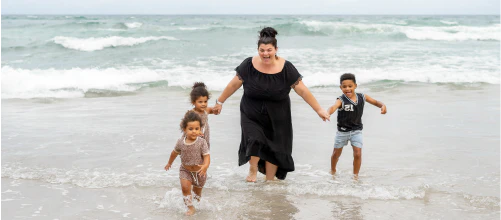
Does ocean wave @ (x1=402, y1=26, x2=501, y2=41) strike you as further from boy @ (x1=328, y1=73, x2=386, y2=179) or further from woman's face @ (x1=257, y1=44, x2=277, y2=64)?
woman's face @ (x1=257, y1=44, x2=277, y2=64)

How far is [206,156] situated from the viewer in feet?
15.7

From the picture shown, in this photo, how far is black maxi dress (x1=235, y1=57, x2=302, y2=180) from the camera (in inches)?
210

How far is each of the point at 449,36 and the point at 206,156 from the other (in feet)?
104

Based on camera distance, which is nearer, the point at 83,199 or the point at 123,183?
the point at 83,199

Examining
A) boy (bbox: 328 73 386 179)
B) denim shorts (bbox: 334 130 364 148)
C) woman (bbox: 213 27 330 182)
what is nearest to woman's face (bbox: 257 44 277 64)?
woman (bbox: 213 27 330 182)

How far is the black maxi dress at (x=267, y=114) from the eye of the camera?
5332mm

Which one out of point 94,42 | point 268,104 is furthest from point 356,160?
point 94,42

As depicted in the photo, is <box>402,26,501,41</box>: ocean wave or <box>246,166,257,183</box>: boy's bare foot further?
<box>402,26,501,41</box>: ocean wave

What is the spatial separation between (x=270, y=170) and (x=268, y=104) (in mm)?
818

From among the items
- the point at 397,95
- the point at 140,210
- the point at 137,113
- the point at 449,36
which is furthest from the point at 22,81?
the point at 449,36

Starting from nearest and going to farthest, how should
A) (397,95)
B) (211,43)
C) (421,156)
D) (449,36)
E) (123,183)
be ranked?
(123,183)
(421,156)
(397,95)
(211,43)
(449,36)

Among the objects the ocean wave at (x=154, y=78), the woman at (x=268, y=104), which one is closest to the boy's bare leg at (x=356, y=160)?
the woman at (x=268, y=104)

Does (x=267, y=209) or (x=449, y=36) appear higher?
(x=449, y=36)

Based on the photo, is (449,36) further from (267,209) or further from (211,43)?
(267,209)
